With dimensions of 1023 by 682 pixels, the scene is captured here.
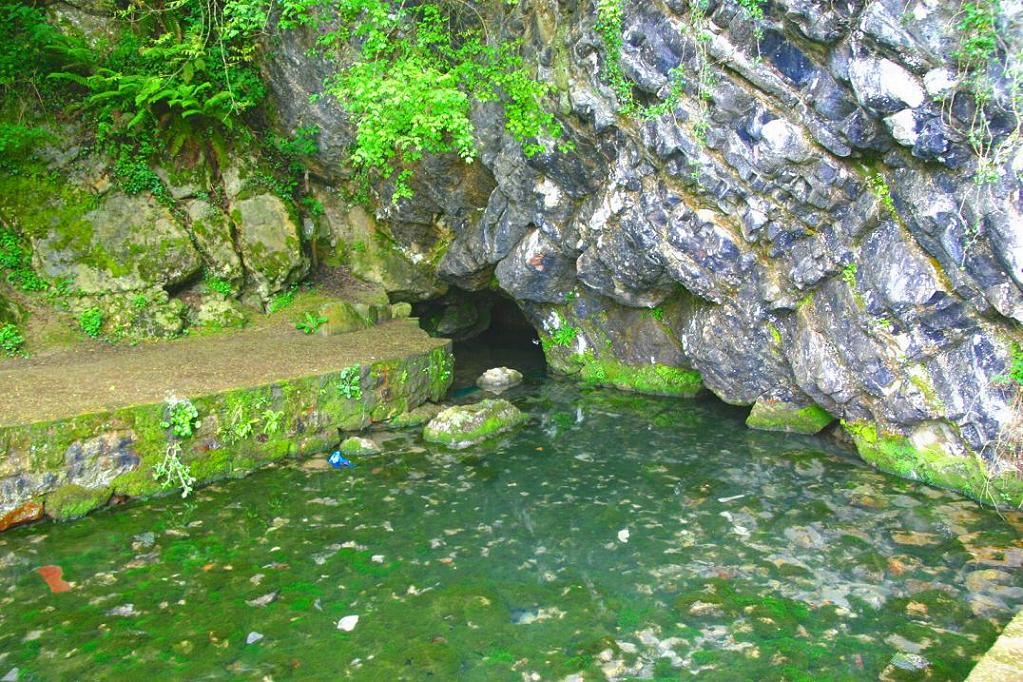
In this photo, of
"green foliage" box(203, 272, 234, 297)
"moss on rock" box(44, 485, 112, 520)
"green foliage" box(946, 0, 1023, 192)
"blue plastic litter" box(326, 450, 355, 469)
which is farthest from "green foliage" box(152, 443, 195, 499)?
"green foliage" box(946, 0, 1023, 192)

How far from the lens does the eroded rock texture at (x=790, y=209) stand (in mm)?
8672

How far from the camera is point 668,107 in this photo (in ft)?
36.4

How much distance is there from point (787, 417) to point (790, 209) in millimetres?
3757

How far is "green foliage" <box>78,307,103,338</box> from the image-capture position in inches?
538

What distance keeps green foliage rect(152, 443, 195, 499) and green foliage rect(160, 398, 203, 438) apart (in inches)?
8.0

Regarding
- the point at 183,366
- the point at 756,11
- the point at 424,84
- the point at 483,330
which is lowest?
the point at 483,330

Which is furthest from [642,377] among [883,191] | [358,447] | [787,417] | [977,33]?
[977,33]

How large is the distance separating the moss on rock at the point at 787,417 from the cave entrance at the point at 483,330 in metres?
5.63

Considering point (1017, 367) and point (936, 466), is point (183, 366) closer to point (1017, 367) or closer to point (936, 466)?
point (936, 466)

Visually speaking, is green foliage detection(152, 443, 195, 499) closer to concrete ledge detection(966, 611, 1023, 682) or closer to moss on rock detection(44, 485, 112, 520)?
moss on rock detection(44, 485, 112, 520)

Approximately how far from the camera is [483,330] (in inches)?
851

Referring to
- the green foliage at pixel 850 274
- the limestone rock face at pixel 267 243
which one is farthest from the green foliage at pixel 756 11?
the limestone rock face at pixel 267 243

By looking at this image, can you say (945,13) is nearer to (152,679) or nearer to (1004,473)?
(1004,473)

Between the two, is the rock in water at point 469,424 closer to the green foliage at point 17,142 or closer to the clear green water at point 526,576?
the clear green water at point 526,576
